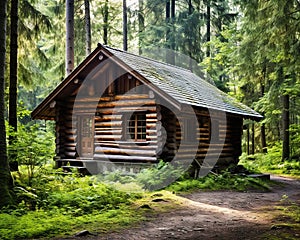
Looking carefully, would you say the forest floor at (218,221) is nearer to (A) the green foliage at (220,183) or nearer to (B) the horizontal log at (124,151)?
(A) the green foliage at (220,183)

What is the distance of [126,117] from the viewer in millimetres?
15102

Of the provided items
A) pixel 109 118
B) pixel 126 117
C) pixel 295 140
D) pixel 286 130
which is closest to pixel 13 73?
pixel 109 118

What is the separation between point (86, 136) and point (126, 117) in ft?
8.54

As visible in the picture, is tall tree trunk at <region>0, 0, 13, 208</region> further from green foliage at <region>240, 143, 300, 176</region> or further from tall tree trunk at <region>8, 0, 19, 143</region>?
green foliage at <region>240, 143, 300, 176</region>

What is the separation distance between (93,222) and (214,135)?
36.7 ft

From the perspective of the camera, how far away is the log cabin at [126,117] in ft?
45.2

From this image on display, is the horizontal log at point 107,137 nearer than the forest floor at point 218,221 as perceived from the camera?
No

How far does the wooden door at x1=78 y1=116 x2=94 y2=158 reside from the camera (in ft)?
52.6

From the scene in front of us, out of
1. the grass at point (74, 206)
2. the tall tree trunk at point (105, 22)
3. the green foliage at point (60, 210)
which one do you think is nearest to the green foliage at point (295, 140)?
the grass at point (74, 206)

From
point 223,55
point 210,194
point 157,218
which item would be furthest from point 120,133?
point 223,55

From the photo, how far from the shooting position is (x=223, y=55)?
25.1m

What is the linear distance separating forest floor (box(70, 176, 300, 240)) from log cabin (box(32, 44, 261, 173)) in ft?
11.4

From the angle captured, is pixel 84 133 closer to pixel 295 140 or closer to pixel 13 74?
pixel 13 74

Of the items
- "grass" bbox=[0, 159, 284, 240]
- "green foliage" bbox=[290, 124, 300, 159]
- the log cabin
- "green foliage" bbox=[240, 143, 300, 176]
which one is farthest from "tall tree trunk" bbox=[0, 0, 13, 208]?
"green foliage" bbox=[290, 124, 300, 159]
